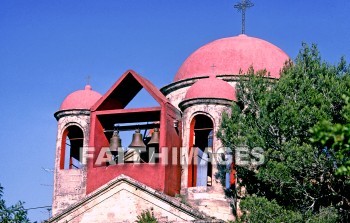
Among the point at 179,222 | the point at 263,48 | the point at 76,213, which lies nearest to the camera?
the point at 179,222

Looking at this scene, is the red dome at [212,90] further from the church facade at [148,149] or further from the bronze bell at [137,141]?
the bronze bell at [137,141]

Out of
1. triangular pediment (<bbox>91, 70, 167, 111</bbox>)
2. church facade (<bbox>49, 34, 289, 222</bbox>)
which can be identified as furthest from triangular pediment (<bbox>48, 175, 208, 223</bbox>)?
triangular pediment (<bbox>91, 70, 167, 111</bbox>)

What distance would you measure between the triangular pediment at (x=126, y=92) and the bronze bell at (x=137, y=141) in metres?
1.17

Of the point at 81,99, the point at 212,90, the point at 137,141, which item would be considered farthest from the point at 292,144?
the point at 81,99

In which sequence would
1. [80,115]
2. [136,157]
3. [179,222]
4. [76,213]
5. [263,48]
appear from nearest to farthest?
[179,222] < [76,213] < [136,157] < [80,115] < [263,48]

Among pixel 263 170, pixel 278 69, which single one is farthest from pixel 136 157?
pixel 278 69

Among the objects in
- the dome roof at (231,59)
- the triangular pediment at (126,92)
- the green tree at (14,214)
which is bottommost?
the green tree at (14,214)

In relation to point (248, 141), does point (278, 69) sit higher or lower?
higher

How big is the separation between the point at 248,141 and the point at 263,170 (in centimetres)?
99

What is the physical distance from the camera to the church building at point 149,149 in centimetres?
1989

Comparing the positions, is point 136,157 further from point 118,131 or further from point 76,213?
point 76,213

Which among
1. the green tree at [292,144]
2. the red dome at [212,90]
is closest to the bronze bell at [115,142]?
the red dome at [212,90]

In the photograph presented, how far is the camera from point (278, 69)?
24.6 meters

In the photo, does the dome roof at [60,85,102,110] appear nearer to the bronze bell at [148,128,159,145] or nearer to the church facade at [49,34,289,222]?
the church facade at [49,34,289,222]
